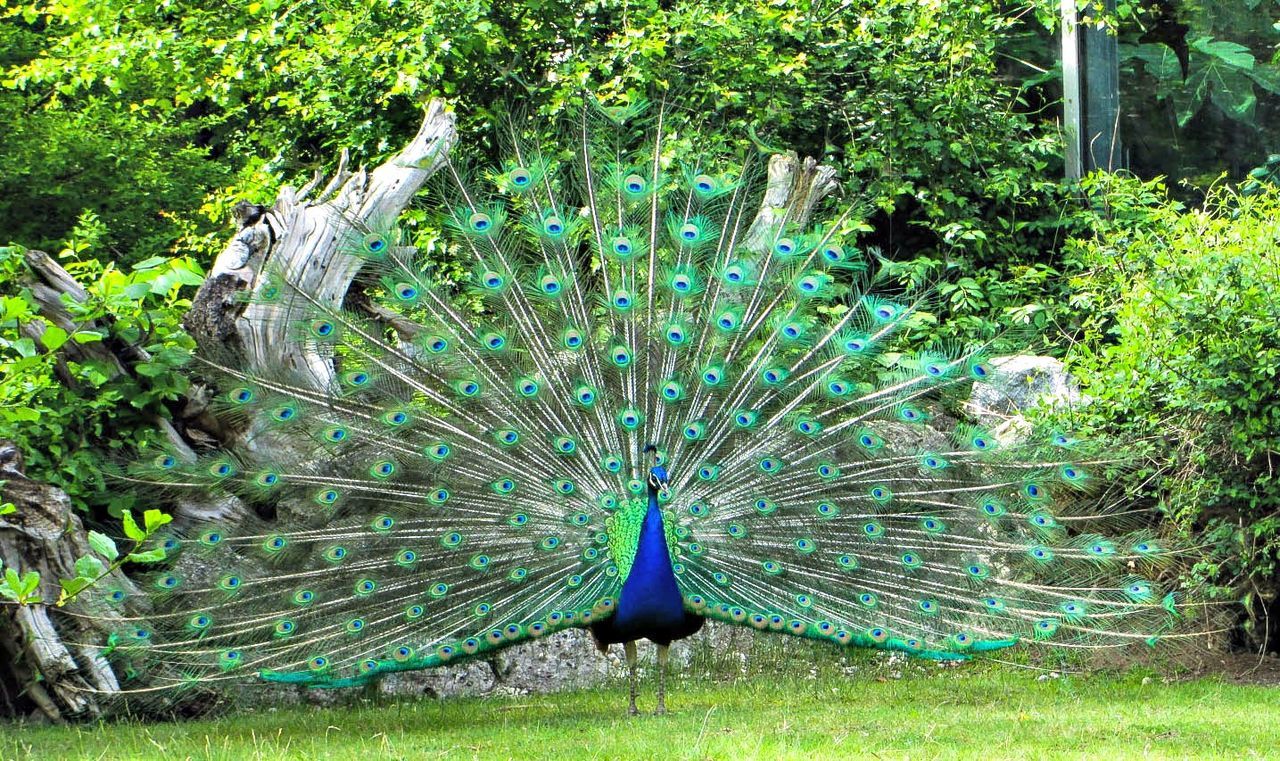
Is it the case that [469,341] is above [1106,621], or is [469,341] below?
above

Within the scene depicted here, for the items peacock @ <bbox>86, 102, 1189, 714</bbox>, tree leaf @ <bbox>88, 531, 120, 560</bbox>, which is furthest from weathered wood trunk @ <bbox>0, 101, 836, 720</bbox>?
tree leaf @ <bbox>88, 531, 120, 560</bbox>

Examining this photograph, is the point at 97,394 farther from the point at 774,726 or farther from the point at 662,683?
the point at 774,726

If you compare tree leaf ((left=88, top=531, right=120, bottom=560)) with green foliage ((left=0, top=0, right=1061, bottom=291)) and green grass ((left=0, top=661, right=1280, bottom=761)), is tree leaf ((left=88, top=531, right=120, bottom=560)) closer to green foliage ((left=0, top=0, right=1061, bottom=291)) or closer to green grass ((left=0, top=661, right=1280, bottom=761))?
green grass ((left=0, top=661, right=1280, bottom=761))

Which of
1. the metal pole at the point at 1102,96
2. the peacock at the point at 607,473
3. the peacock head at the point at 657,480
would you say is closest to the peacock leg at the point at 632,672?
the peacock at the point at 607,473

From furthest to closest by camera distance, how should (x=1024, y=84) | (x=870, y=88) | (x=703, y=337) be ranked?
(x=1024, y=84) → (x=870, y=88) → (x=703, y=337)

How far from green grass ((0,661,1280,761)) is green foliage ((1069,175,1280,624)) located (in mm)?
842

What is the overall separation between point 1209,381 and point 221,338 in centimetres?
481

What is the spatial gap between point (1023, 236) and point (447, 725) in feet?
21.3

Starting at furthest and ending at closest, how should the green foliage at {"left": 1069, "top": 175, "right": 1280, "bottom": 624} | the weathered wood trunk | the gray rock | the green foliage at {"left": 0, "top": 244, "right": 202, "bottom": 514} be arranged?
the gray rock
the green foliage at {"left": 1069, "top": 175, "right": 1280, "bottom": 624}
the green foliage at {"left": 0, "top": 244, "right": 202, "bottom": 514}
the weathered wood trunk

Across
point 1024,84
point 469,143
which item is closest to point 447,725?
point 469,143

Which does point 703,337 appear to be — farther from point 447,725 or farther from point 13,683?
point 13,683

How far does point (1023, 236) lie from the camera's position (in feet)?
35.1

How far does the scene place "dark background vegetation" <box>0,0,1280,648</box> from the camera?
898 centimetres

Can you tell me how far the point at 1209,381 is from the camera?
6914 millimetres
